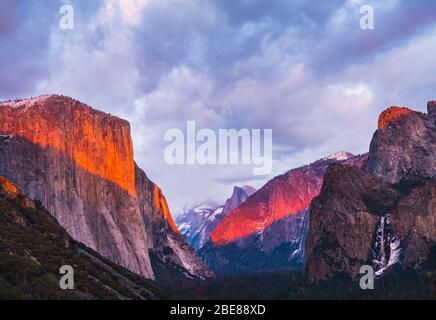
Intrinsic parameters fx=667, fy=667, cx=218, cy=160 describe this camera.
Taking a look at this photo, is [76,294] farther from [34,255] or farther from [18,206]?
[18,206]

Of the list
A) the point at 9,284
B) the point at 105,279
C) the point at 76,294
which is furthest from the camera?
the point at 105,279
